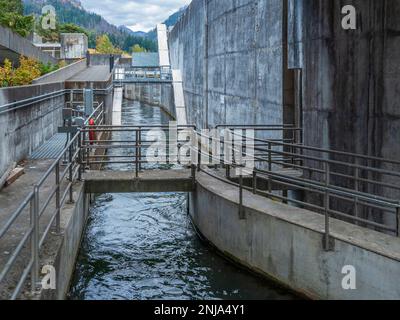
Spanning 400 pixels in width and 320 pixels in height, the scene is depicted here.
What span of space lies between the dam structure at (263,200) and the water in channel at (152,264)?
0.04m

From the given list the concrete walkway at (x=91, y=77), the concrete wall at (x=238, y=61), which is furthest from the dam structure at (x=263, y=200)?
the concrete walkway at (x=91, y=77)

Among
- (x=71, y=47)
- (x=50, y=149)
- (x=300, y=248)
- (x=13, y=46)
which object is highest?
(x=71, y=47)

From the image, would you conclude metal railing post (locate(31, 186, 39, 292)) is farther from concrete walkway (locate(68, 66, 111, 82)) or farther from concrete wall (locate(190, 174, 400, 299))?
concrete walkway (locate(68, 66, 111, 82))

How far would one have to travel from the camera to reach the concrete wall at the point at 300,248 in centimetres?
715

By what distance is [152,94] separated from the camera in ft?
220

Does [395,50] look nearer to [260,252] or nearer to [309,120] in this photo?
[309,120]

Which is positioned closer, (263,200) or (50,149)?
(263,200)

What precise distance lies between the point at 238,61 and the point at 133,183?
9.23 meters

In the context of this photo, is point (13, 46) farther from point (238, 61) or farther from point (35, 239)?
point (35, 239)

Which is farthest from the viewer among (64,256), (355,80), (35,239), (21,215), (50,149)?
(50,149)

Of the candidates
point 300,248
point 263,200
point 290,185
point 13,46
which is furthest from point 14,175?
point 13,46

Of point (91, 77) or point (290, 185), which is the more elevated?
point (91, 77)

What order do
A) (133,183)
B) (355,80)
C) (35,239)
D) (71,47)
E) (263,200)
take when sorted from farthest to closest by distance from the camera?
1. (71,47)
2. (133,183)
3. (263,200)
4. (355,80)
5. (35,239)

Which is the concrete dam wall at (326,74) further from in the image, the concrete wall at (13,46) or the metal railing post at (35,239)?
the concrete wall at (13,46)
